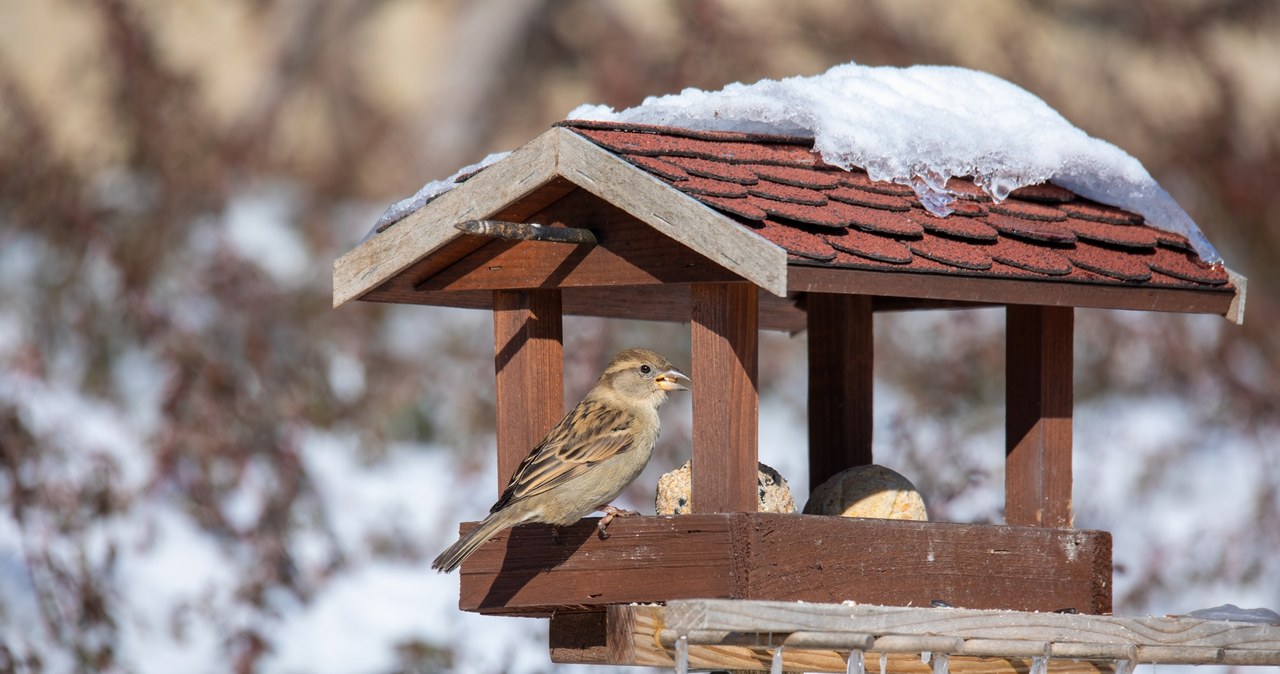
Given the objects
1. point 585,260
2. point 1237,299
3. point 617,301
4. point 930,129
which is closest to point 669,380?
point 617,301

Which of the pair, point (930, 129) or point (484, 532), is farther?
point (930, 129)

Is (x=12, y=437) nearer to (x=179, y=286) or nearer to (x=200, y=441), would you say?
(x=200, y=441)

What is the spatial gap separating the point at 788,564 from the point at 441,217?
117 cm

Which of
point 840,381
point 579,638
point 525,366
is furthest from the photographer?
point 840,381

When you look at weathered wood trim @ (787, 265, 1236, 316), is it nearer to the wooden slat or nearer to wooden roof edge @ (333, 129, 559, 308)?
the wooden slat

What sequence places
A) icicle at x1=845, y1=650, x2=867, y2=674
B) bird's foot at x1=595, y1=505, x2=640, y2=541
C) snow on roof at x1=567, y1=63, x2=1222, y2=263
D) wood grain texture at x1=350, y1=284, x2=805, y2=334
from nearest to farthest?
1. icicle at x1=845, y1=650, x2=867, y2=674
2. bird's foot at x1=595, y1=505, x2=640, y2=541
3. snow on roof at x1=567, y1=63, x2=1222, y2=263
4. wood grain texture at x1=350, y1=284, x2=805, y2=334

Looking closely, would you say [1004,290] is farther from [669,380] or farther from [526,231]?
[526,231]

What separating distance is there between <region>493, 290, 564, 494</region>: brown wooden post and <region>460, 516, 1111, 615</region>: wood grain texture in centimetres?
27

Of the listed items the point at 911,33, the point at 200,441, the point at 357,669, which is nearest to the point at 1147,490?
the point at 911,33

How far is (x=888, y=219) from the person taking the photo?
12.2ft

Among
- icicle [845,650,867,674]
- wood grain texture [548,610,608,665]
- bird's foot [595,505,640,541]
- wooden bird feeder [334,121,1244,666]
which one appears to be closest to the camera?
icicle [845,650,867,674]

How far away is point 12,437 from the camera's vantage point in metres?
6.99

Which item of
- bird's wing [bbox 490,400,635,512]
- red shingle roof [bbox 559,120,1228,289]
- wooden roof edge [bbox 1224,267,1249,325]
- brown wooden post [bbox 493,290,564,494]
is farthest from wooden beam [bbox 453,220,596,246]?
wooden roof edge [bbox 1224,267,1249,325]

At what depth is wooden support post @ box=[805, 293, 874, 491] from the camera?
4.57 metres
